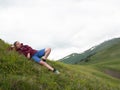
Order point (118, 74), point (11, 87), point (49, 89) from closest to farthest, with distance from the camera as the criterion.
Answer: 1. point (11, 87)
2. point (49, 89)
3. point (118, 74)

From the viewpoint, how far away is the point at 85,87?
1898 cm

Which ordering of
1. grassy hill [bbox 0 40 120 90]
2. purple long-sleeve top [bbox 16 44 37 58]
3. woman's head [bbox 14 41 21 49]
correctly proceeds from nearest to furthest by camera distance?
1. grassy hill [bbox 0 40 120 90]
2. woman's head [bbox 14 41 21 49]
3. purple long-sleeve top [bbox 16 44 37 58]

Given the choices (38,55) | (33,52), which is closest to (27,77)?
(33,52)

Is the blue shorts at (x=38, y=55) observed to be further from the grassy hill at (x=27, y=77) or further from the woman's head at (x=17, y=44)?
the woman's head at (x=17, y=44)

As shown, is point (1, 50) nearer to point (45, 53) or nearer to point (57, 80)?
point (45, 53)

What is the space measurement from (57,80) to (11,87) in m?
3.52

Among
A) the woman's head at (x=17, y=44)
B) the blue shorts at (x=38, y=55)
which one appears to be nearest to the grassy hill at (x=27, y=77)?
the blue shorts at (x=38, y=55)

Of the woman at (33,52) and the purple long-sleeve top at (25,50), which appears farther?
the purple long-sleeve top at (25,50)

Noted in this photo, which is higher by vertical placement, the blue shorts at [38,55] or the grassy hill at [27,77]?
the blue shorts at [38,55]

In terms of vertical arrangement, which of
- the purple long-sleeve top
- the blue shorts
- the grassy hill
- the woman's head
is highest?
the woman's head

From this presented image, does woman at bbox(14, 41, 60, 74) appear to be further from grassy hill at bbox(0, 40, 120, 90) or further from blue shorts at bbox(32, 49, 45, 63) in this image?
grassy hill at bbox(0, 40, 120, 90)

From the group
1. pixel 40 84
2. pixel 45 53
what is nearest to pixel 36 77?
pixel 40 84

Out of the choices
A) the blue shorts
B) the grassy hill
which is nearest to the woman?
the blue shorts

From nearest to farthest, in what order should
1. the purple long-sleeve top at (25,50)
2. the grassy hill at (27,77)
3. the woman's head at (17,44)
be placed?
the grassy hill at (27,77) → the woman's head at (17,44) → the purple long-sleeve top at (25,50)
